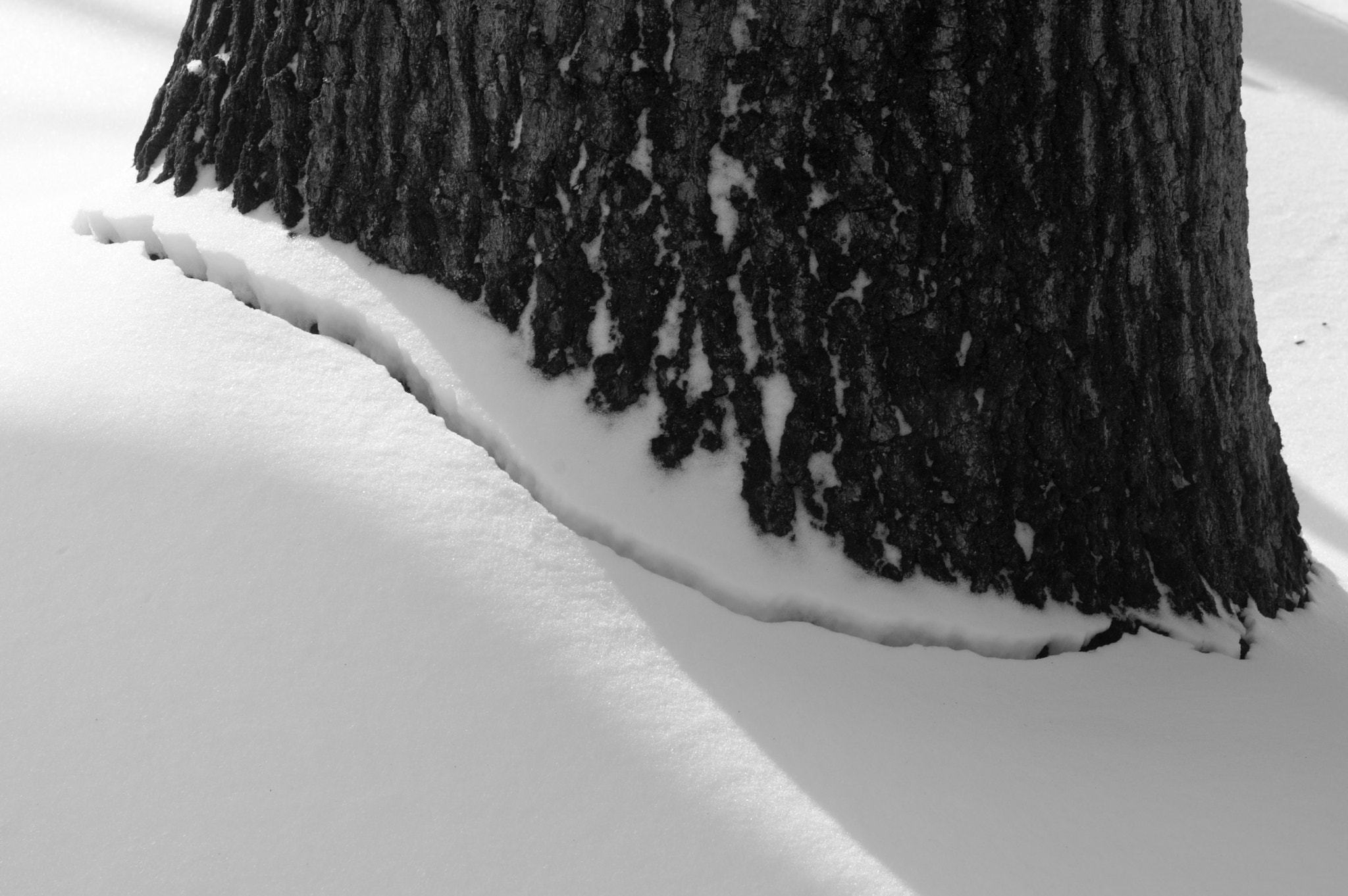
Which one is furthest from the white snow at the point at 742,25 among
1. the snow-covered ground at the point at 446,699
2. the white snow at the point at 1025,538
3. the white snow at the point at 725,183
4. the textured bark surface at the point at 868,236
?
the white snow at the point at 1025,538

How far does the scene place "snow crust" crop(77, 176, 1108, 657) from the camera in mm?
1398

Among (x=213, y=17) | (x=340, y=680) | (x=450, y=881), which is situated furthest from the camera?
(x=213, y=17)

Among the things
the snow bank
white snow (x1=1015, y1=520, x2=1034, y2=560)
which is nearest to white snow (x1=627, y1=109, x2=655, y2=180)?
the snow bank

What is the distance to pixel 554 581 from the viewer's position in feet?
4.26

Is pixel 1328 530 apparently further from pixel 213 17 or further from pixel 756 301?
pixel 213 17

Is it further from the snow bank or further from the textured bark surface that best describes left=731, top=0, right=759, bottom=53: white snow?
the snow bank

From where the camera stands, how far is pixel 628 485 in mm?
1431

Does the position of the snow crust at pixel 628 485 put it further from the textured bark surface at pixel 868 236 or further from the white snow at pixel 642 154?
the white snow at pixel 642 154

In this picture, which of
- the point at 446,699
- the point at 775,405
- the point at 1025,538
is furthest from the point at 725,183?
the point at 446,699

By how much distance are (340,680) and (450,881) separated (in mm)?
248

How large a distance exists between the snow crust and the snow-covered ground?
2cm

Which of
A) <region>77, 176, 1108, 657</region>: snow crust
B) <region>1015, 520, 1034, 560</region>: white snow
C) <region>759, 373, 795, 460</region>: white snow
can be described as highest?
<region>759, 373, 795, 460</region>: white snow

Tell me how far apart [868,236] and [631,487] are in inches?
16.8

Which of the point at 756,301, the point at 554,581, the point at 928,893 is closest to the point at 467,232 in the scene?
the point at 756,301
